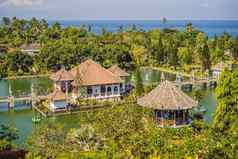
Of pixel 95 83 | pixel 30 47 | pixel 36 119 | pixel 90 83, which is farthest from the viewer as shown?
pixel 30 47

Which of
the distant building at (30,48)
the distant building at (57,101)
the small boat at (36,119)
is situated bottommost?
the small boat at (36,119)

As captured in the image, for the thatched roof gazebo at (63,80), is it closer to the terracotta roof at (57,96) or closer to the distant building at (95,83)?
the distant building at (95,83)

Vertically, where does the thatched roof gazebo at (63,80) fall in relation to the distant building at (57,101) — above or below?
above

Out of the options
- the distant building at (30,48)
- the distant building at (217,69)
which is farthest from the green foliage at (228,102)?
the distant building at (30,48)

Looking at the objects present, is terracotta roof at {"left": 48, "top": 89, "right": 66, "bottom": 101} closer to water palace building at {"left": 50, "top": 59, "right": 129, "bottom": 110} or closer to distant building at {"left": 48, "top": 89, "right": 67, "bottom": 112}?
distant building at {"left": 48, "top": 89, "right": 67, "bottom": 112}

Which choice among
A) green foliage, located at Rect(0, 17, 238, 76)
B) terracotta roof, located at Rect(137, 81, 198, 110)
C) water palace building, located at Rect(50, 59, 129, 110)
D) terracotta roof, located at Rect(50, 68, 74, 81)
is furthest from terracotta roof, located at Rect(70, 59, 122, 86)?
green foliage, located at Rect(0, 17, 238, 76)

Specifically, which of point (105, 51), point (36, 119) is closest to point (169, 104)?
point (36, 119)

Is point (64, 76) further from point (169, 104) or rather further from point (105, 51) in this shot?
point (105, 51)
